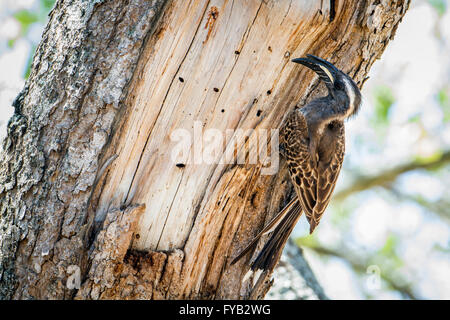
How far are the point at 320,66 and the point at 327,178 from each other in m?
1.11

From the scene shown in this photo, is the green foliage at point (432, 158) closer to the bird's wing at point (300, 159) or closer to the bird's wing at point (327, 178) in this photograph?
the bird's wing at point (327, 178)

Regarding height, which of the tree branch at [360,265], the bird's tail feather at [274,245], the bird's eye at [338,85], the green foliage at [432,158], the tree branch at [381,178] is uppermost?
the bird's eye at [338,85]

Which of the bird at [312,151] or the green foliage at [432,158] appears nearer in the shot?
the bird at [312,151]

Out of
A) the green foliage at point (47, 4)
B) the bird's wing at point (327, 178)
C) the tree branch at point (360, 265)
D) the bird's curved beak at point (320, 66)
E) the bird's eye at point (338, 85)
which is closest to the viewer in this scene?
the bird's curved beak at point (320, 66)

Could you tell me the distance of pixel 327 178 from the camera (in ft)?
12.5

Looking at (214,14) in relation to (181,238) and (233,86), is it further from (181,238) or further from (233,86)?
(181,238)

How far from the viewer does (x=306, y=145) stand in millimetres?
3762

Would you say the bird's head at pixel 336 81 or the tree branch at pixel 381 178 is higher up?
the bird's head at pixel 336 81

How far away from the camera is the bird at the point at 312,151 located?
3.18m

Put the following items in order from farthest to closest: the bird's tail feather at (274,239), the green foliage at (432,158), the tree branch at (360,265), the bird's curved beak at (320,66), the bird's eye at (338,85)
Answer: the green foliage at (432,158), the tree branch at (360,265), the bird's eye at (338,85), the bird's tail feather at (274,239), the bird's curved beak at (320,66)

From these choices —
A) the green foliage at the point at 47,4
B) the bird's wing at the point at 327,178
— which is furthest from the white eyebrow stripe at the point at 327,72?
the green foliage at the point at 47,4

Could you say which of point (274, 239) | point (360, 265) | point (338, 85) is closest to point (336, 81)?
point (338, 85)

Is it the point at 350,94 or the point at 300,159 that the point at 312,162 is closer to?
the point at 300,159

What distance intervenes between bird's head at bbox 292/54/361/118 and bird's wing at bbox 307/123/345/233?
27 centimetres
